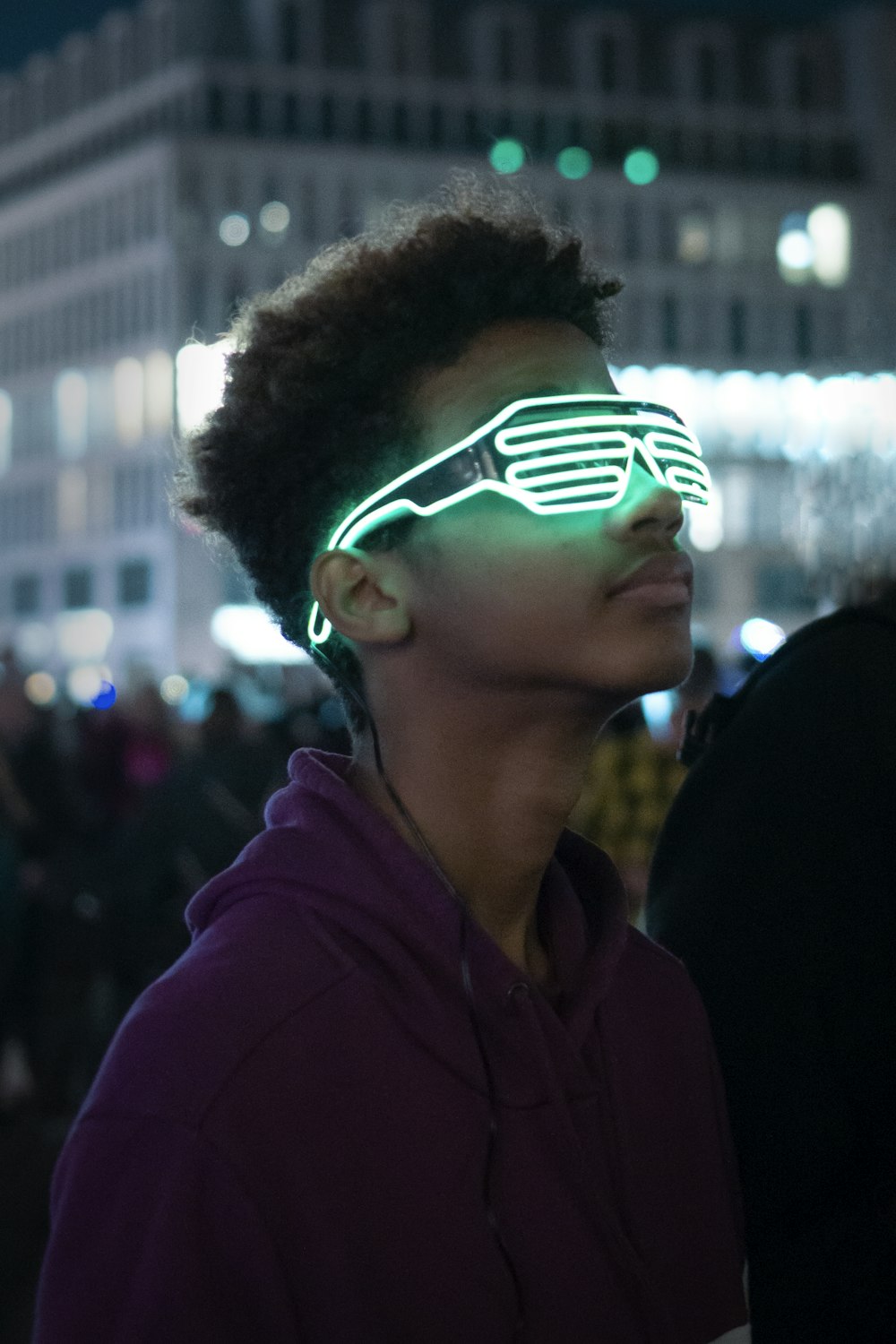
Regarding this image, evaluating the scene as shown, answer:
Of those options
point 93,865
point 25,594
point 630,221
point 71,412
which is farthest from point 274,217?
point 93,865

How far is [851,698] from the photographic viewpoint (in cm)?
219

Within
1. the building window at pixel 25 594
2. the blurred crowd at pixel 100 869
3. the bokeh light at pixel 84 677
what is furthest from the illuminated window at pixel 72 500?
the blurred crowd at pixel 100 869

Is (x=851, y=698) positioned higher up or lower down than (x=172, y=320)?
lower down

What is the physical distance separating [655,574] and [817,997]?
55 cm

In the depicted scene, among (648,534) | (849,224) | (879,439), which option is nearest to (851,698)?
(648,534)

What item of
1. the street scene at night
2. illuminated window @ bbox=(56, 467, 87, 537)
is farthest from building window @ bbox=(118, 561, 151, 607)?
the street scene at night

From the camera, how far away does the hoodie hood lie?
5.84ft

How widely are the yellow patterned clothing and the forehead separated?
12.8 ft

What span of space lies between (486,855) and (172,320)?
66456mm

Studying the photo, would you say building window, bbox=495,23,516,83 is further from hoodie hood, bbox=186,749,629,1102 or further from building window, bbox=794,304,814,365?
hoodie hood, bbox=186,749,629,1102

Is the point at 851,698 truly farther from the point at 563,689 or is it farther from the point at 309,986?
the point at 309,986

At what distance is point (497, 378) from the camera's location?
6.41 ft

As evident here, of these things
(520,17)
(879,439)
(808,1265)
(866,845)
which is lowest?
(808,1265)

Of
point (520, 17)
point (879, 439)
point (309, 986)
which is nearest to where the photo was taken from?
point (309, 986)
